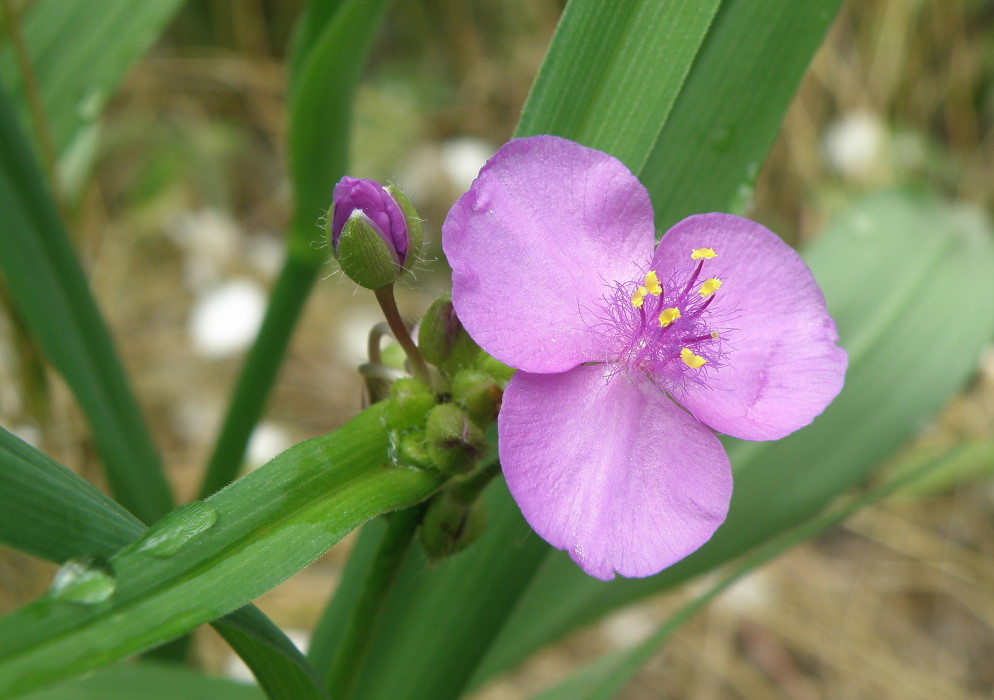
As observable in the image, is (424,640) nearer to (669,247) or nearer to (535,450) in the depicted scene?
(535,450)

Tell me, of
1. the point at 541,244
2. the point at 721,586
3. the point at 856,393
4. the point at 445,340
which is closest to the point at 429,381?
the point at 445,340

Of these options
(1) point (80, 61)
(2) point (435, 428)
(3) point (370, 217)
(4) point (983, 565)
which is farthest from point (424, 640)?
(4) point (983, 565)

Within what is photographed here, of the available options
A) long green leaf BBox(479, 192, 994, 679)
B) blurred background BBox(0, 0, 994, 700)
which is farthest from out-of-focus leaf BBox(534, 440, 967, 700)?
blurred background BBox(0, 0, 994, 700)

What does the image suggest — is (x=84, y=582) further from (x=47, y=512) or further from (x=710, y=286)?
(x=710, y=286)

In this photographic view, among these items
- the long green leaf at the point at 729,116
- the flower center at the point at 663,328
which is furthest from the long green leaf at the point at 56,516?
the long green leaf at the point at 729,116

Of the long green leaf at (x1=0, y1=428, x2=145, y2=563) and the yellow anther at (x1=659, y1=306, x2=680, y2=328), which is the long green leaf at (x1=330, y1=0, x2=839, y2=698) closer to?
the yellow anther at (x1=659, y1=306, x2=680, y2=328)

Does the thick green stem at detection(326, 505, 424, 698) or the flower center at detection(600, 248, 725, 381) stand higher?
the flower center at detection(600, 248, 725, 381)

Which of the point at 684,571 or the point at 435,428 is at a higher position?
the point at 435,428
